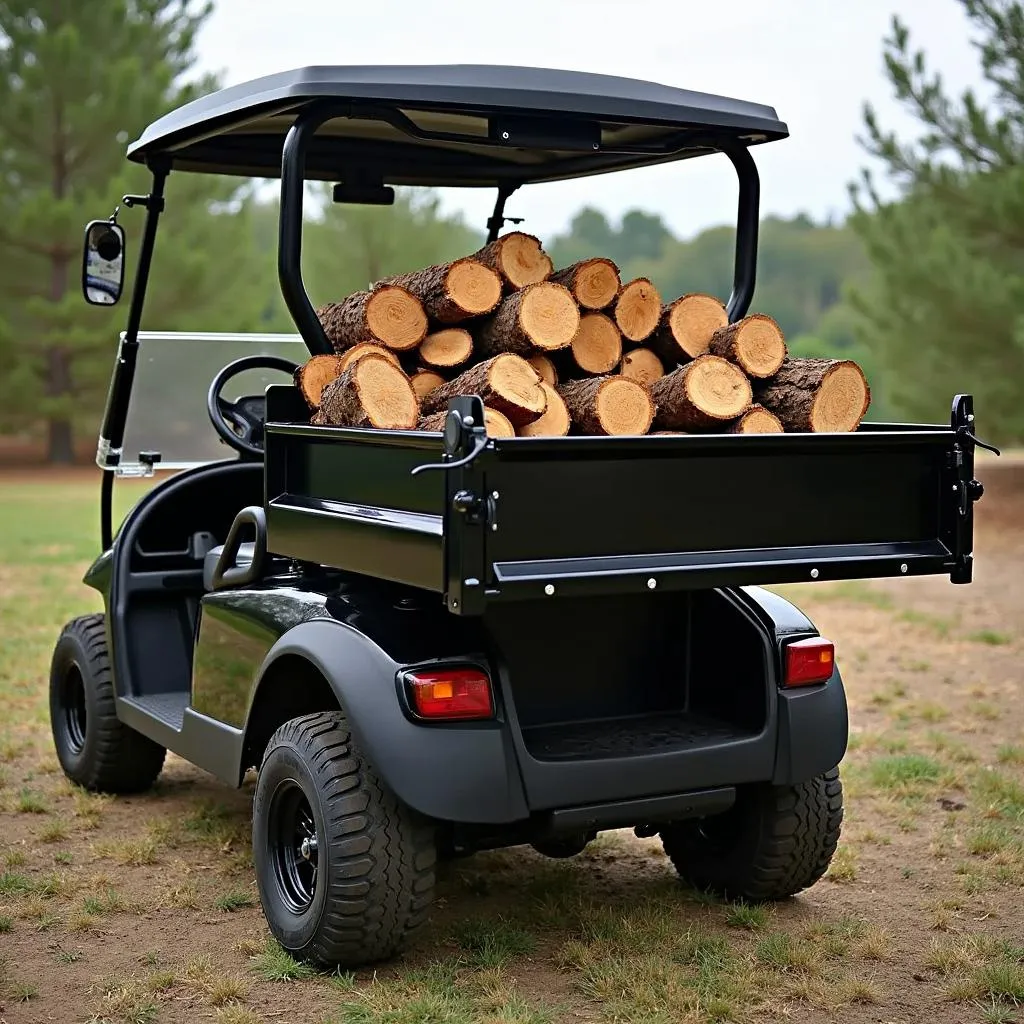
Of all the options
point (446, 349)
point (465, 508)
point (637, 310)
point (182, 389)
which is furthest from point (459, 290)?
point (182, 389)

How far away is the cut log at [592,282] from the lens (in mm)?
3910

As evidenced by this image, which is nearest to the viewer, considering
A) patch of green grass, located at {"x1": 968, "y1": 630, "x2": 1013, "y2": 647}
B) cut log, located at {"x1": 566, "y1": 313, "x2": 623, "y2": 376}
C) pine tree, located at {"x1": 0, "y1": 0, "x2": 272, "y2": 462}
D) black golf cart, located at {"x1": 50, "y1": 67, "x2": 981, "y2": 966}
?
black golf cart, located at {"x1": 50, "y1": 67, "x2": 981, "y2": 966}

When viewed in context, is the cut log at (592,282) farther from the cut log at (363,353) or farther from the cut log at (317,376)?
the cut log at (317,376)

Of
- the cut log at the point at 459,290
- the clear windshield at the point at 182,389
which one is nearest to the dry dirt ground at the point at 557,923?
the clear windshield at the point at 182,389

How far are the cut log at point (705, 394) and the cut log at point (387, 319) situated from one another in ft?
2.27

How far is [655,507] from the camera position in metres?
3.26

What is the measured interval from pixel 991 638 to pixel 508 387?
5.54 metres

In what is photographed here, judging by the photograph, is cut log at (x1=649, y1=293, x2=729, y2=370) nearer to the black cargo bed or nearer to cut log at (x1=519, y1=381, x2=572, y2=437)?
cut log at (x1=519, y1=381, x2=572, y2=437)

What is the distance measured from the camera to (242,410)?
16.5 ft

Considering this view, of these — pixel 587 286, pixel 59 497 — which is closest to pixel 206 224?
pixel 59 497

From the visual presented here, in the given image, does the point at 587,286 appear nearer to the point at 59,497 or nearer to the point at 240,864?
the point at 240,864

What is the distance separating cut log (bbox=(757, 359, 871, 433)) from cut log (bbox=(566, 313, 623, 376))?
443 millimetres

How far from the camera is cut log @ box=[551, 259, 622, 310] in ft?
12.8

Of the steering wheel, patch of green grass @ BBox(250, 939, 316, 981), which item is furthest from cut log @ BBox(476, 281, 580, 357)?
patch of green grass @ BBox(250, 939, 316, 981)
